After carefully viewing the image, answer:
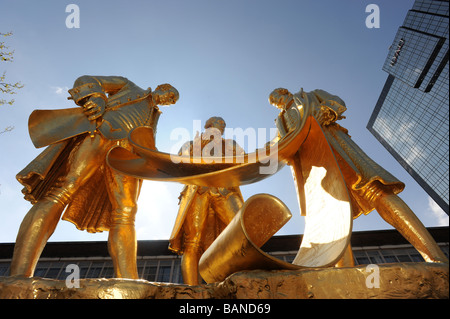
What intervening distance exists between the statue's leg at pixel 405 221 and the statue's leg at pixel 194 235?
7.85ft

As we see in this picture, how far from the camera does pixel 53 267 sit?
1497 cm

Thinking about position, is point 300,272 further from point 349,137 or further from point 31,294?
point 349,137

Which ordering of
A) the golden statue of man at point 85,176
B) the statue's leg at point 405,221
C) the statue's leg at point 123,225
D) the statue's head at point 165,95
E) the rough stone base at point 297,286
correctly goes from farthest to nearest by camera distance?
the statue's head at point 165,95 < the statue's leg at point 123,225 < the golden statue of man at point 85,176 < the statue's leg at point 405,221 < the rough stone base at point 297,286

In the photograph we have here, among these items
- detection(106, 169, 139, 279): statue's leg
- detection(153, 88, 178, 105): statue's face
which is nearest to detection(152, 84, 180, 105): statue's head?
detection(153, 88, 178, 105): statue's face

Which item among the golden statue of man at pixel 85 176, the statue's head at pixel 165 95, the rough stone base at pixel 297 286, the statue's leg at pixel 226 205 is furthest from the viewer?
the statue's head at pixel 165 95

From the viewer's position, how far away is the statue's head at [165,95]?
16.9 ft

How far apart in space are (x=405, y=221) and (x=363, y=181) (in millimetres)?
602

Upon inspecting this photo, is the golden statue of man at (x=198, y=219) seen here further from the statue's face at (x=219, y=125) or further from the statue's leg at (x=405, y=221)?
the statue's leg at (x=405, y=221)

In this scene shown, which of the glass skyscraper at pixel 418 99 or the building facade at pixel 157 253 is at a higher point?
the glass skyscraper at pixel 418 99

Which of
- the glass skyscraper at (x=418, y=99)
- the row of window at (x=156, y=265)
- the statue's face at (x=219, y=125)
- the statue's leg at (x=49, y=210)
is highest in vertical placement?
the glass skyscraper at (x=418, y=99)

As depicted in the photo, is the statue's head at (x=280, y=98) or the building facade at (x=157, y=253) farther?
the building facade at (x=157, y=253)

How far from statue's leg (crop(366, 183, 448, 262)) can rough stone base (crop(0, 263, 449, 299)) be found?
102 cm

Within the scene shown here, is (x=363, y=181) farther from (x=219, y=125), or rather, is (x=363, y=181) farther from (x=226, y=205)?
(x=219, y=125)

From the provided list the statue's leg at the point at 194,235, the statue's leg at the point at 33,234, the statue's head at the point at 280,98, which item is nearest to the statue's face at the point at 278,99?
the statue's head at the point at 280,98
